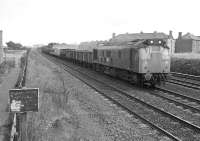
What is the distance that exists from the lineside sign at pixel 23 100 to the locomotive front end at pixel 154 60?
10860 mm

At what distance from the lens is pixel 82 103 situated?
1377cm

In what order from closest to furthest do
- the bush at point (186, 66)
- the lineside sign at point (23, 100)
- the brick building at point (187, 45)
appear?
the lineside sign at point (23, 100) → the bush at point (186, 66) → the brick building at point (187, 45)

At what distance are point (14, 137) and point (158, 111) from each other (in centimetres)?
626

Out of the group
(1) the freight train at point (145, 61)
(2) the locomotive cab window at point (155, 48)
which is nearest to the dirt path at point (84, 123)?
(1) the freight train at point (145, 61)

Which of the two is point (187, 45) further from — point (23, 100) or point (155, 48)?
point (23, 100)

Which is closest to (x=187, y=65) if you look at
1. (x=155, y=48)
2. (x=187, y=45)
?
(x=155, y=48)

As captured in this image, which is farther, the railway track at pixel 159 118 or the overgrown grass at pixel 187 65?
the overgrown grass at pixel 187 65

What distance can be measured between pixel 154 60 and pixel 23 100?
11856 millimetres

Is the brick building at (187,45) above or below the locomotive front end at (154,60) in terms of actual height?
above

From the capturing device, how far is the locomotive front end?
17531 millimetres

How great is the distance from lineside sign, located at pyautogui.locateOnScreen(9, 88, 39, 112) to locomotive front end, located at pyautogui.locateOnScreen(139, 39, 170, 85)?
10.9 metres

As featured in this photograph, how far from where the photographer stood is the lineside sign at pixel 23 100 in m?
7.27

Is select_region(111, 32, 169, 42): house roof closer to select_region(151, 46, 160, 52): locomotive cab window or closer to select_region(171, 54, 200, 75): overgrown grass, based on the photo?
select_region(171, 54, 200, 75): overgrown grass

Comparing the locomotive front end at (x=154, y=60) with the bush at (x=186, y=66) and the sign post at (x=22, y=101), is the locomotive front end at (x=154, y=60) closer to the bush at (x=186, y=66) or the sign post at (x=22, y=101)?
the bush at (x=186, y=66)
